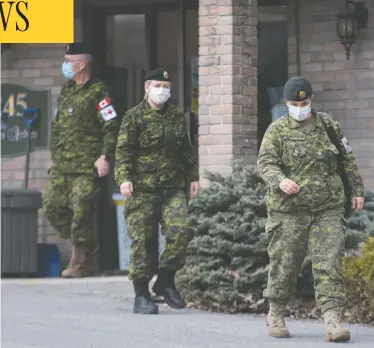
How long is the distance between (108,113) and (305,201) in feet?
15.7

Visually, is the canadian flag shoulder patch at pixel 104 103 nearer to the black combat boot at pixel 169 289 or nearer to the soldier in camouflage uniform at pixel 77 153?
the soldier in camouflage uniform at pixel 77 153

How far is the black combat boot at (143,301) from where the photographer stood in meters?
11.9

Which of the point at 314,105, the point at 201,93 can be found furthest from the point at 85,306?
the point at 314,105

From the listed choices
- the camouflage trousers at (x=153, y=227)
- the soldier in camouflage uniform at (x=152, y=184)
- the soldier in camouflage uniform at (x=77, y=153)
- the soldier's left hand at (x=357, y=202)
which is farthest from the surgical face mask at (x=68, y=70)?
the soldier's left hand at (x=357, y=202)

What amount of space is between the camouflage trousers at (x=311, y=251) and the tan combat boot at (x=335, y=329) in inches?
2.0

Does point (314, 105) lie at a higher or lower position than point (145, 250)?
higher

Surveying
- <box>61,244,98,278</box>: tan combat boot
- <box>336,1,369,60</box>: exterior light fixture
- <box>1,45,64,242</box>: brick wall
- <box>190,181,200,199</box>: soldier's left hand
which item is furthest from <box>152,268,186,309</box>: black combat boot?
<box>1,45,64,242</box>: brick wall

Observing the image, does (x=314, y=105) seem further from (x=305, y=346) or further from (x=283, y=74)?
(x=305, y=346)

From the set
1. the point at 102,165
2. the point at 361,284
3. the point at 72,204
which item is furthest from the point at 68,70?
the point at 361,284

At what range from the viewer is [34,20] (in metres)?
8.24

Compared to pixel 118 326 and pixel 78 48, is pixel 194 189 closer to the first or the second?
pixel 118 326

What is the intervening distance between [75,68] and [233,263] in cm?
371

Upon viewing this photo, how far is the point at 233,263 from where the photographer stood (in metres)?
12.0

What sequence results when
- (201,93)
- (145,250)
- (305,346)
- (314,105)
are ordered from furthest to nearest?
1. (314,105)
2. (201,93)
3. (145,250)
4. (305,346)
